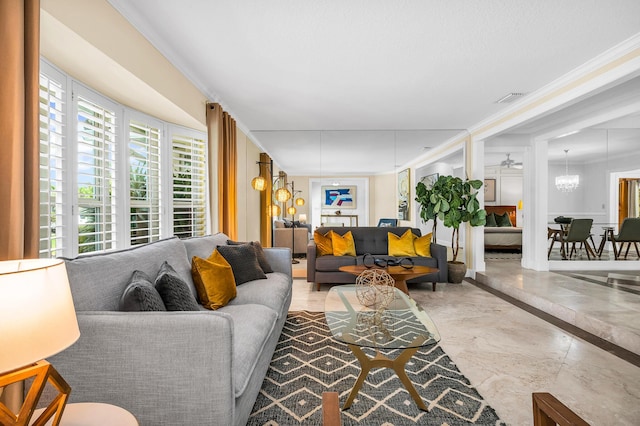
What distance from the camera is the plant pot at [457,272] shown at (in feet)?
16.4

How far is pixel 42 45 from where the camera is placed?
6.77 ft

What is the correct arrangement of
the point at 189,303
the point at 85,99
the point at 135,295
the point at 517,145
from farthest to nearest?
the point at 517,145 < the point at 85,99 < the point at 189,303 < the point at 135,295

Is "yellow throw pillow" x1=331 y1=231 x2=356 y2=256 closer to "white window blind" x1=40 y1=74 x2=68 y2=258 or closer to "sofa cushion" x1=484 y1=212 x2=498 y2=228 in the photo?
"white window blind" x1=40 y1=74 x2=68 y2=258

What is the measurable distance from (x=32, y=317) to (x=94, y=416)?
1.42ft

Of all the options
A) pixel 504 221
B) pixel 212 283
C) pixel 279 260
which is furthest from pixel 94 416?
pixel 504 221

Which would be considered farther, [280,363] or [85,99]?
[85,99]

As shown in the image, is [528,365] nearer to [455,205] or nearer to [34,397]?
[34,397]

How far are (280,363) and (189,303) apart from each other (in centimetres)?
95

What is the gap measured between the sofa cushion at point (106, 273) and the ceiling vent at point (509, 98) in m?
4.14

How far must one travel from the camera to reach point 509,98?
159 inches

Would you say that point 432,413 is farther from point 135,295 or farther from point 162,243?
point 162,243

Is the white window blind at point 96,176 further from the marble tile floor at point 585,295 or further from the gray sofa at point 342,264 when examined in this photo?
the marble tile floor at point 585,295

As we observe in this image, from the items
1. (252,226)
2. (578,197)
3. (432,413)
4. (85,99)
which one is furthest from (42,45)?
(578,197)

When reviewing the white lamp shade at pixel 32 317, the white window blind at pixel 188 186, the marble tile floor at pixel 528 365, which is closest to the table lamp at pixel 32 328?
the white lamp shade at pixel 32 317
